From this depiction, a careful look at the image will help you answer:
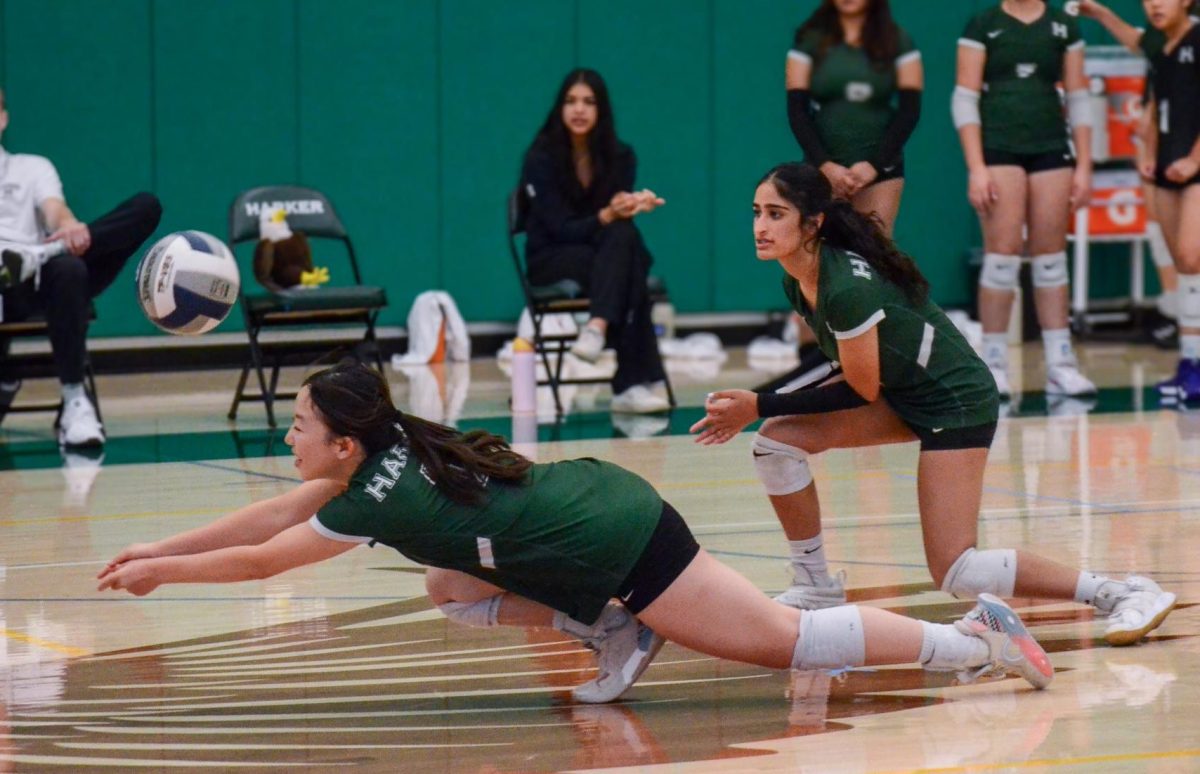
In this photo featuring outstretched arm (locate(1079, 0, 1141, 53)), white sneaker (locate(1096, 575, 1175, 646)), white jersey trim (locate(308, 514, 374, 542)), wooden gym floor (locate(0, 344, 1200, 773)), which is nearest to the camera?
wooden gym floor (locate(0, 344, 1200, 773))

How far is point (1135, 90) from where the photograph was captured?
12.5m

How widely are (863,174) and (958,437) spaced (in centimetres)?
352

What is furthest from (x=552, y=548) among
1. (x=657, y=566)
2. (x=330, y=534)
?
(x=330, y=534)

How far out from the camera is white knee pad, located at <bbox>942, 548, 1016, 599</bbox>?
4324 millimetres

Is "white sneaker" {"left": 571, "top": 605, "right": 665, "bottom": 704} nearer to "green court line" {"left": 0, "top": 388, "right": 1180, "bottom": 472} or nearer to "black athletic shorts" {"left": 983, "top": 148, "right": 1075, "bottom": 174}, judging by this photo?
"green court line" {"left": 0, "top": 388, "right": 1180, "bottom": 472}

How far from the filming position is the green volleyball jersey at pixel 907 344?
435 centimetres

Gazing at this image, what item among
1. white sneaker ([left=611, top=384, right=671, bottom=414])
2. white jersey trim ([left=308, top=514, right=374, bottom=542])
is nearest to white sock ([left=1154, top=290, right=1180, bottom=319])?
white sneaker ([left=611, top=384, right=671, bottom=414])

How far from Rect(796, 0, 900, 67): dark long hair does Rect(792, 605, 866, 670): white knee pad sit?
4.57m

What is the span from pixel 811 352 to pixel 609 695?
5961mm

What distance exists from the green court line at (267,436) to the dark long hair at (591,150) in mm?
1082

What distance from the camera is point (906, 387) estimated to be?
14.6ft

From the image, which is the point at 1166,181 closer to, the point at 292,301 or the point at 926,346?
the point at 292,301

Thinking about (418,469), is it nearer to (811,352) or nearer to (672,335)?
(811,352)

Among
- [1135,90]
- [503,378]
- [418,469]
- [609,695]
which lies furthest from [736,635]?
[1135,90]
